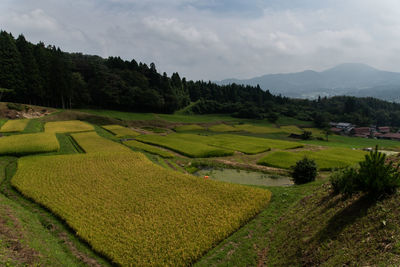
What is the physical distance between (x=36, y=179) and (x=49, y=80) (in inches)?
1932

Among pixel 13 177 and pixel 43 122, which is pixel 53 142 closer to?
pixel 13 177

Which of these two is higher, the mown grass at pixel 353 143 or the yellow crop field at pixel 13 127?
the yellow crop field at pixel 13 127

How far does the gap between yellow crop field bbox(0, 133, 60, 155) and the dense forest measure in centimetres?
2068

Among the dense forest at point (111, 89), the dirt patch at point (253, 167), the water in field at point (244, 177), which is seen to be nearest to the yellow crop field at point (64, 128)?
the dense forest at point (111, 89)

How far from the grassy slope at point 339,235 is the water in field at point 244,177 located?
969 centimetres

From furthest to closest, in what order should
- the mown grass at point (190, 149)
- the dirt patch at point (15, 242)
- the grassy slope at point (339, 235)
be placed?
the mown grass at point (190, 149), the dirt patch at point (15, 242), the grassy slope at point (339, 235)

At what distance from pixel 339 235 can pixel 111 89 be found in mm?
71221

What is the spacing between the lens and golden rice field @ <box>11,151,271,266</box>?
10164 millimetres

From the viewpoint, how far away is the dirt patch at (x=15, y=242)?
834 cm

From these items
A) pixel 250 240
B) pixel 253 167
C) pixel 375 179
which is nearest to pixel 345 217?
pixel 375 179

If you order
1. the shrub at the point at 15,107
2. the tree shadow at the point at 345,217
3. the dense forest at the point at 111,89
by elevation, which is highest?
Result: the dense forest at the point at 111,89

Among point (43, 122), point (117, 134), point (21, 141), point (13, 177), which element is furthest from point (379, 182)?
point (43, 122)

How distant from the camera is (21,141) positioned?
2845cm

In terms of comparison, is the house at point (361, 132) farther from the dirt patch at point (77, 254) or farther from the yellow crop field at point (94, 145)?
the dirt patch at point (77, 254)
